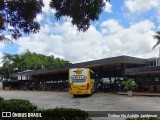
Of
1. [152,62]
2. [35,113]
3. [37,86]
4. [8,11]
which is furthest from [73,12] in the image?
[37,86]

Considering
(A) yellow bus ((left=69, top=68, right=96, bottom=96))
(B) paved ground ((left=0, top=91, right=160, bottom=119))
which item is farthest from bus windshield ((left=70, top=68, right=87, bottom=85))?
(B) paved ground ((left=0, top=91, right=160, bottom=119))

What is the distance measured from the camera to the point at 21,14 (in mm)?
10453

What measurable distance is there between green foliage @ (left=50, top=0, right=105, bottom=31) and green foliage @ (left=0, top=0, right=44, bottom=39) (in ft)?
4.16

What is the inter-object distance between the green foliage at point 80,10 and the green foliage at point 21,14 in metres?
1.27

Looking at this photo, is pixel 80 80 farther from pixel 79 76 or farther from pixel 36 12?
pixel 36 12

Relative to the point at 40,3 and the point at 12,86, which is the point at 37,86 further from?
the point at 40,3

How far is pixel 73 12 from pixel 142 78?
39767 mm

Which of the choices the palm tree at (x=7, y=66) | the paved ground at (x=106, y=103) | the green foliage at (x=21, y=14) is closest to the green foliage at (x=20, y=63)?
the palm tree at (x=7, y=66)

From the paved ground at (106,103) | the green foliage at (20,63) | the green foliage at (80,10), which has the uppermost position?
the green foliage at (20,63)

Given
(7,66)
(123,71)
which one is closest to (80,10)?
(123,71)

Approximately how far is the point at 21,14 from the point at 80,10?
2324 mm

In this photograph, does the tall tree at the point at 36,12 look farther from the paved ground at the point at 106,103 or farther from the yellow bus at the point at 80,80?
the yellow bus at the point at 80,80

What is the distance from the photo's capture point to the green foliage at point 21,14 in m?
10.2

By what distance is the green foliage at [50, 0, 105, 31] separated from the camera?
8.59 m
